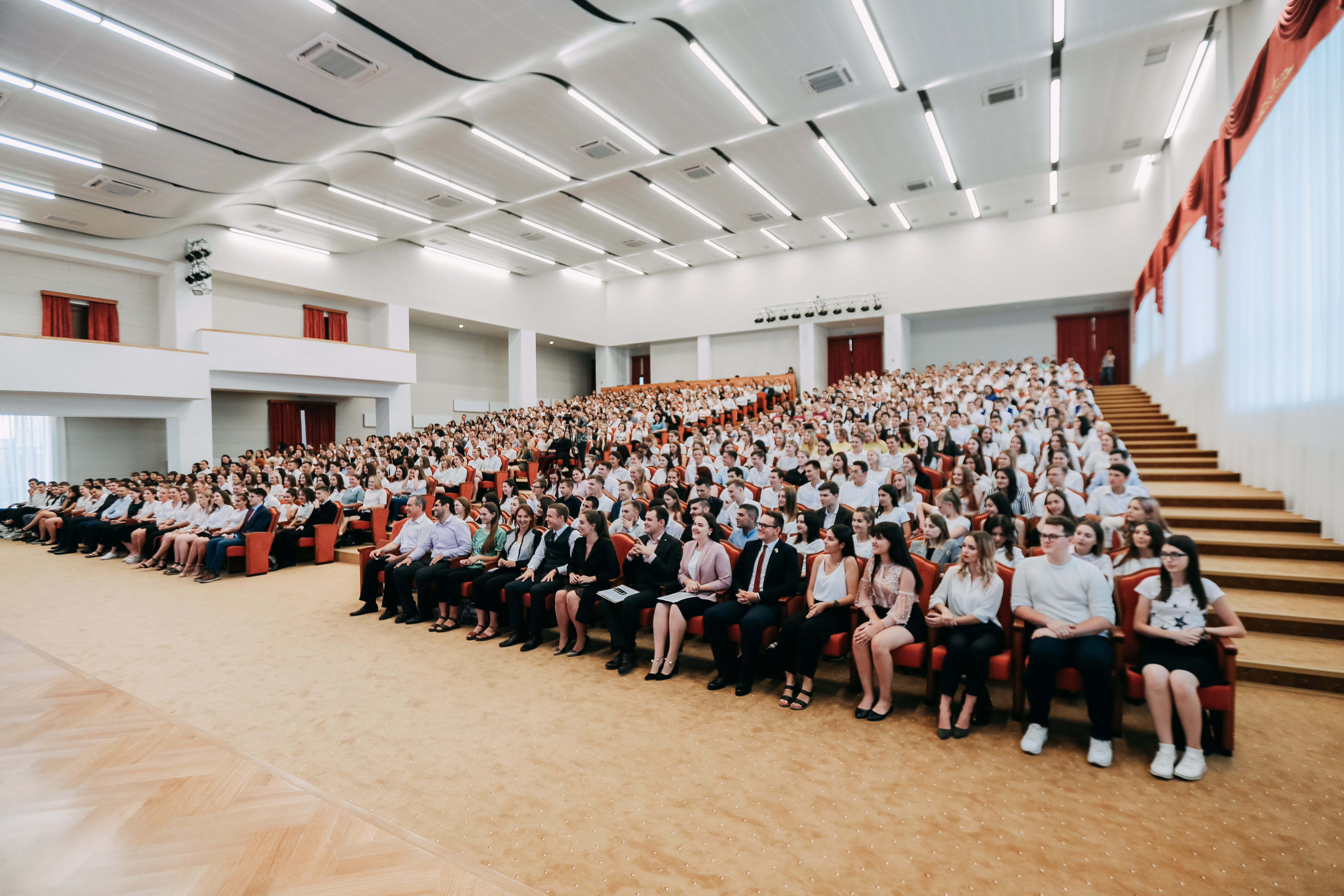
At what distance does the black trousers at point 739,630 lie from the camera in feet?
11.2

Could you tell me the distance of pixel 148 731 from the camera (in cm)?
276

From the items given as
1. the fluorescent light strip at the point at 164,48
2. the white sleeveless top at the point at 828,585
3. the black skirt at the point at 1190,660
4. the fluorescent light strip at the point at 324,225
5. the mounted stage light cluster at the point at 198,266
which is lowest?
the black skirt at the point at 1190,660

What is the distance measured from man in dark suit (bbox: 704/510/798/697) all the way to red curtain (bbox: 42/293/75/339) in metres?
13.9

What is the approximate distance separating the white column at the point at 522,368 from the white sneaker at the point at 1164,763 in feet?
56.1

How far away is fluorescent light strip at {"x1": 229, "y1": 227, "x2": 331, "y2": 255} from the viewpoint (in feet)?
42.2

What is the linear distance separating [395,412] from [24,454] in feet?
21.1

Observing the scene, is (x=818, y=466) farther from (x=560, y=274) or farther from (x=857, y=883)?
(x=560, y=274)

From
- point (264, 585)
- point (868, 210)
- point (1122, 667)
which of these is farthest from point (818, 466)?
point (868, 210)

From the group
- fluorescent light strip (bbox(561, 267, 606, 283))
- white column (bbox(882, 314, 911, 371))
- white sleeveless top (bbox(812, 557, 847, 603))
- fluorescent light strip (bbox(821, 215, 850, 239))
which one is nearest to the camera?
white sleeveless top (bbox(812, 557, 847, 603))

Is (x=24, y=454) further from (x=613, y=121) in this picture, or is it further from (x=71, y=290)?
(x=613, y=121)

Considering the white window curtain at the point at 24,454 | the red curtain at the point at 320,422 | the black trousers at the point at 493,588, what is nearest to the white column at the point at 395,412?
the red curtain at the point at 320,422

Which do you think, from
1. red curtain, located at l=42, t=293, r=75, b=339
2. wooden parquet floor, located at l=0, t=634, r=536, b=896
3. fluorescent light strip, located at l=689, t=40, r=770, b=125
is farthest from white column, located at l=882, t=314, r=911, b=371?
red curtain, located at l=42, t=293, r=75, b=339

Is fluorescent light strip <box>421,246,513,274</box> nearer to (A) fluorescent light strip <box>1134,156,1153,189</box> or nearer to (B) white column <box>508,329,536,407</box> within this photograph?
(B) white column <box>508,329,536,407</box>

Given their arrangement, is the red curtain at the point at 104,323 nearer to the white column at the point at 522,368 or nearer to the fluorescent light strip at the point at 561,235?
the fluorescent light strip at the point at 561,235
